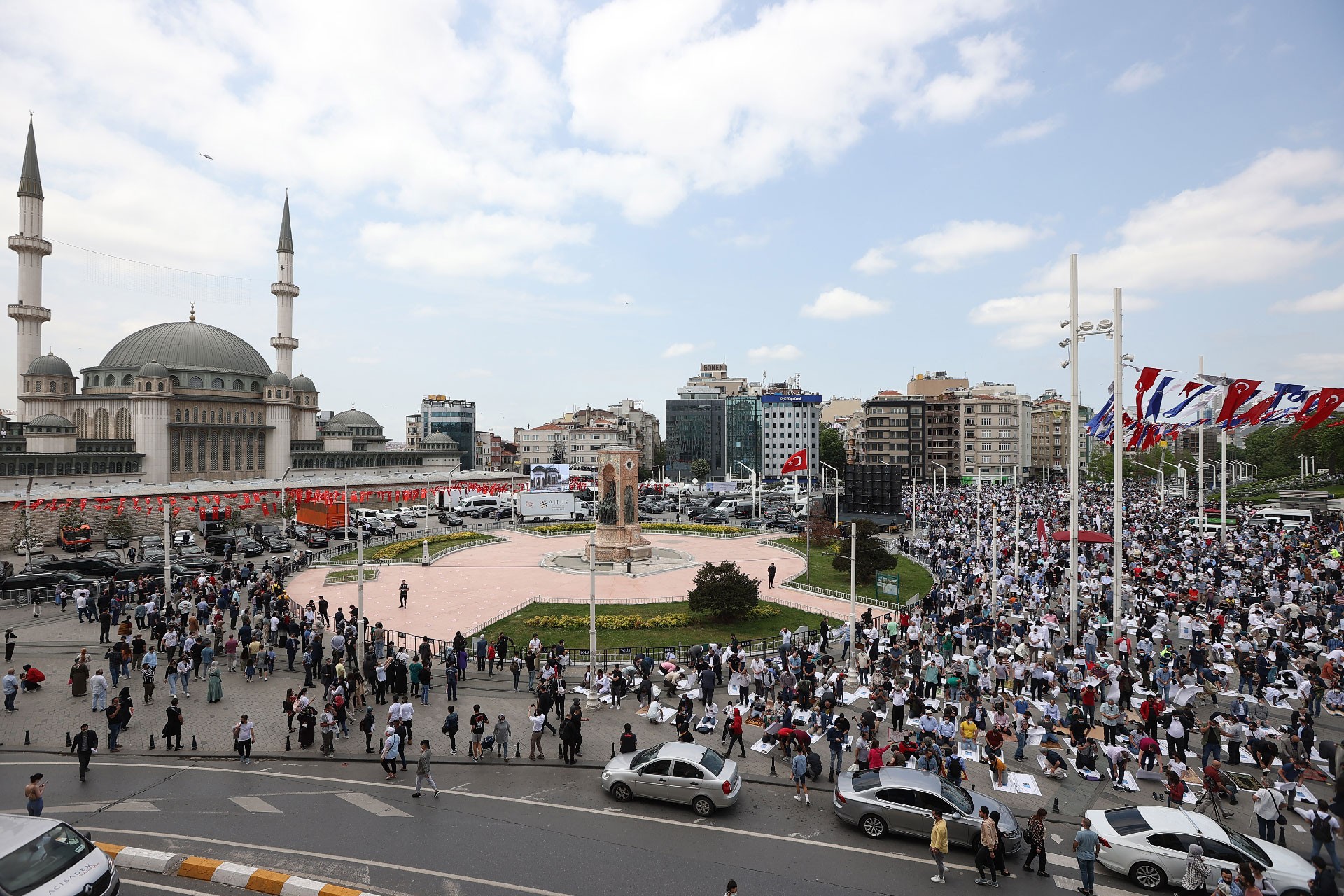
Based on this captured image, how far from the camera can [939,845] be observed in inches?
396

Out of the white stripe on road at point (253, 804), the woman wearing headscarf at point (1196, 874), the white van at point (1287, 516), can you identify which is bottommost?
the white stripe on road at point (253, 804)

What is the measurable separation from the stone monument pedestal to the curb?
92.4 feet

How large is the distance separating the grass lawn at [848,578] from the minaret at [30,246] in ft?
223

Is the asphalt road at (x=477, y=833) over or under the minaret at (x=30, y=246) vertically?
under

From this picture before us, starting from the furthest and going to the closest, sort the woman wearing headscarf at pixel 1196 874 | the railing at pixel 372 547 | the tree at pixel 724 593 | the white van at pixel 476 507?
the white van at pixel 476 507
the railing at pixel 372 547
the tree at pixel 724 593
the woman wearing headscarf at pixel 1196 874

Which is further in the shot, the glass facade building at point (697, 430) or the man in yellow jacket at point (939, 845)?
the glass facade building at point (697, 430)

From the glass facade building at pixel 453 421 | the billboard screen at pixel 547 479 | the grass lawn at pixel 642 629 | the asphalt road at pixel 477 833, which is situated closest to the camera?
the asphalt road at pixel 477 833

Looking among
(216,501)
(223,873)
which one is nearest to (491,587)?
(223,873)

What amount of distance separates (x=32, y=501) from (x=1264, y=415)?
58215mm

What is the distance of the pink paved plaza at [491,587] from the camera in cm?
2781

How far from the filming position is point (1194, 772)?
13.9 metres

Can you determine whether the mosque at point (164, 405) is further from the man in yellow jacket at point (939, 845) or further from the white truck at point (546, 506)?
the man in yellow jacket at point (939, 845)

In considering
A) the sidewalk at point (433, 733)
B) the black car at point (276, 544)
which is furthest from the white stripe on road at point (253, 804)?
the black car at point (276, 544)

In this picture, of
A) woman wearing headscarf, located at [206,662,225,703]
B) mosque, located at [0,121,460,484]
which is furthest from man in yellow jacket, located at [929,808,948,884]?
mosque, located at [0,121,460,484]
